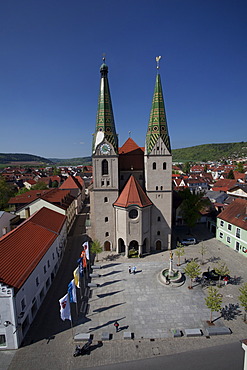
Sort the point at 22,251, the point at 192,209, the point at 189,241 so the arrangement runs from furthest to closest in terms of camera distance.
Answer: the point at 192,209
the point at 189,241
the point at 22,251

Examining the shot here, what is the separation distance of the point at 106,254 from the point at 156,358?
783 inches

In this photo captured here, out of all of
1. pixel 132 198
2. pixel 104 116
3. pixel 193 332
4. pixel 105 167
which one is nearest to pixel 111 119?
pixel 104 116

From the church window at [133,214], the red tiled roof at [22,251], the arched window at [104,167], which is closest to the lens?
the red tiled roof at [22,251]

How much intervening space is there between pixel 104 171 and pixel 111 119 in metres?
9.04

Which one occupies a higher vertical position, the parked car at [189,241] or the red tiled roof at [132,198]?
the red tiled roof at [132,198]

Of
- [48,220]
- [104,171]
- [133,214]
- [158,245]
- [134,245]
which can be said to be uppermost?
[104,171]

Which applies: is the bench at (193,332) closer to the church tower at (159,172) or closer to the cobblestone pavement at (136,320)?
the cobblestone pavement at (136,320)

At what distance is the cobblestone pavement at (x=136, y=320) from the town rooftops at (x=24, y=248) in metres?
6.42

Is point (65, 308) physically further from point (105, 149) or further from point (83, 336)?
point (105, 149)

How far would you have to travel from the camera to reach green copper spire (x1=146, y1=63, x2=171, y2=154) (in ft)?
111

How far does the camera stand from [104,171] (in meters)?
35.1

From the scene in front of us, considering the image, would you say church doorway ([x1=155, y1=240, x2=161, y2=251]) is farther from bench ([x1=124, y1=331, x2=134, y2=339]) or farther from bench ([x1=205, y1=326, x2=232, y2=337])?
bench ([x1=124, y1=331, x2=134, y2=339])

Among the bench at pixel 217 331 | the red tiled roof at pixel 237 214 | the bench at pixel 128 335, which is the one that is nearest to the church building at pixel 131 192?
the red tiled roof at pixel 237 214

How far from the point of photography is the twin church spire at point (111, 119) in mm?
33625
